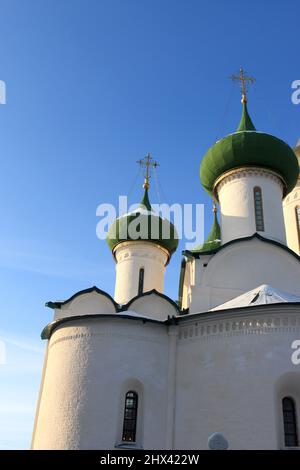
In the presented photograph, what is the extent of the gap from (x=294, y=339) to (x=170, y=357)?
6.61 ft

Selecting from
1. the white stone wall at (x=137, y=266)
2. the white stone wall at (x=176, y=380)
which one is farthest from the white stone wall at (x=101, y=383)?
the white stone wall at (x=137, y=266)

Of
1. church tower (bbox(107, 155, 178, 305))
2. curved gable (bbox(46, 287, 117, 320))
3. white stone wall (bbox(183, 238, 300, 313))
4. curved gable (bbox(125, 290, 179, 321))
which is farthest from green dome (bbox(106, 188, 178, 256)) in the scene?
white stone wall (bbox(183, 238, 300, 313))

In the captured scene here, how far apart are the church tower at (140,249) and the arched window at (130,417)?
4.66 m

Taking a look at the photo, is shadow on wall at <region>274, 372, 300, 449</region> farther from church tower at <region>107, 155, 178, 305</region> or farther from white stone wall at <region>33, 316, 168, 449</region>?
church tower at <region>107, 155, 178, 305</region>

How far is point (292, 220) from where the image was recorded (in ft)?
41.4

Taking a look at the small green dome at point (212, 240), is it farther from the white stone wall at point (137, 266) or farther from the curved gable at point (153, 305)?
the curved gable at point (153, 305)

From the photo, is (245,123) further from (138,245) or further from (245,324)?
(245,324)

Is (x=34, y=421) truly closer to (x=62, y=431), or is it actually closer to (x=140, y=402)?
(x=62, y=431)

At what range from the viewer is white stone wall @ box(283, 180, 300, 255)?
12133 millimetres

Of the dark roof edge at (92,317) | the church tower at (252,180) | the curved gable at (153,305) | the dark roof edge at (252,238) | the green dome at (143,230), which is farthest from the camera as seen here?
the green dome at (143,230)

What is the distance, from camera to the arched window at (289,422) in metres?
6.52

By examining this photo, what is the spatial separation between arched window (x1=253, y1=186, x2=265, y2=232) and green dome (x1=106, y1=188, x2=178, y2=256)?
9.77 feet

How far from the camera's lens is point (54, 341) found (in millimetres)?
8180

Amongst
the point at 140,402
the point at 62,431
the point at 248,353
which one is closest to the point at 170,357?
the point at 140,402
